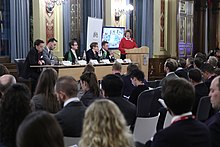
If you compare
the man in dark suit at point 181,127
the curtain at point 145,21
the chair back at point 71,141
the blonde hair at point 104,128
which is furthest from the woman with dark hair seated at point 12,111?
the curtain at point 145,21

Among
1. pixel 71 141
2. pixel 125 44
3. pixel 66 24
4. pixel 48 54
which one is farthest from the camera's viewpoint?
pixel 66 24

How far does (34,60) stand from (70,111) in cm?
464

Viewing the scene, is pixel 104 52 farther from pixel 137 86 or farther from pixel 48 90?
pixel 48 90

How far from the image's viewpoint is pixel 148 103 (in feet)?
14.1

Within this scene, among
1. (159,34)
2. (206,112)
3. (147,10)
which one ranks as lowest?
(206,112)

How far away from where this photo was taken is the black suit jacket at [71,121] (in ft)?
8.92

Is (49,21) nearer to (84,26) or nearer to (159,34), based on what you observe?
(84,26)

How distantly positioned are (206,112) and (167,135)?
7.13 ft

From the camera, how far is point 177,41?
13281mm

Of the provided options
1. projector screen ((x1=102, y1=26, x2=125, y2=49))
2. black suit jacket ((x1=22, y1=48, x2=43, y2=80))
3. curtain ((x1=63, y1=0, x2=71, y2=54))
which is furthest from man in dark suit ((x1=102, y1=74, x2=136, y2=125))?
projector screen ((x1=102, y1=26, x2=125, y2=49))

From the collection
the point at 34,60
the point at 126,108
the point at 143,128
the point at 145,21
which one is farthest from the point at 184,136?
the point at 145,21

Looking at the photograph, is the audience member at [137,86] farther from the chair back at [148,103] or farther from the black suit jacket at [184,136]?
the black suit jacket at [184,136]

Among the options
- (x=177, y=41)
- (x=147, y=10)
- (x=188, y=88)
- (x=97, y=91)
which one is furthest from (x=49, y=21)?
(x=188, y=88)

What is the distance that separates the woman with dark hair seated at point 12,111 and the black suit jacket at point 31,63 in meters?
4.89
